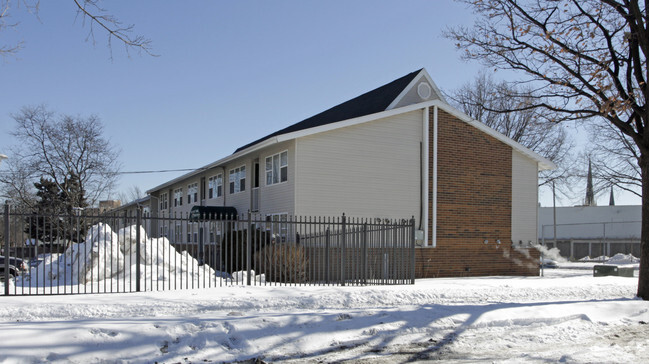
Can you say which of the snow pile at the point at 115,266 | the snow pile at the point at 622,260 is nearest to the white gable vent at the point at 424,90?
the snow pile at the point at 115,266

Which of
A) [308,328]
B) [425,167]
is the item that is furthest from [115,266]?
[425,167]

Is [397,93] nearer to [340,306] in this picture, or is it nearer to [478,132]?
[478,132]

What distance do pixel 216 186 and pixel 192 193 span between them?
17.8ft

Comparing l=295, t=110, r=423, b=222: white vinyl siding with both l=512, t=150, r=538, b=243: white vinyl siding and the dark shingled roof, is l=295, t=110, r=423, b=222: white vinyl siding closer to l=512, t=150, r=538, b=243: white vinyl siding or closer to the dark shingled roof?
the dark shingled roof

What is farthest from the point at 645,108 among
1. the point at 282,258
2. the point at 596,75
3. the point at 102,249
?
the point at 102,249

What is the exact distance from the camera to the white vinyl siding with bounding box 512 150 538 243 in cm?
2372

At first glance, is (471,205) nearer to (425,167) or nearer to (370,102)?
(425,167)

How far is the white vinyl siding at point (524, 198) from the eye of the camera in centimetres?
2372

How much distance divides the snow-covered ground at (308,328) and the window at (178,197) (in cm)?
2633

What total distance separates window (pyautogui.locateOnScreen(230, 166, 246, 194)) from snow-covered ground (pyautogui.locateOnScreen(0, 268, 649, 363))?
44.9ft

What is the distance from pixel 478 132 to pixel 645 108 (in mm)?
9205

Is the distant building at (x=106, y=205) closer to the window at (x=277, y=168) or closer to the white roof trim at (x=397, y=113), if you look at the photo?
the white roof trim at (x=397, y=113)

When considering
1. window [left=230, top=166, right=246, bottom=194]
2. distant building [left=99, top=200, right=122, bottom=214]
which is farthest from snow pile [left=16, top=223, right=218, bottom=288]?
window [left=230, top=166, right=246, bottom=194]

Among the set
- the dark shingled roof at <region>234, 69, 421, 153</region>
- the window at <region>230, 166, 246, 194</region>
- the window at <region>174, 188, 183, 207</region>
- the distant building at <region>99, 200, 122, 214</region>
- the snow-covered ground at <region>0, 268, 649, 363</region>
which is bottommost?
the snow-covered ground at <region>0, 268, 649, 363</region>
